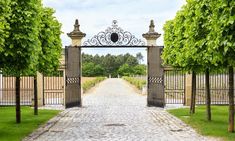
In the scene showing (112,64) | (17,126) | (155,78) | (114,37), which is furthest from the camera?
(112,64)

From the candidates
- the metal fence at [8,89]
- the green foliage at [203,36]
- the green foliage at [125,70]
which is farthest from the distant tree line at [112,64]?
the green foliage at [203,36]

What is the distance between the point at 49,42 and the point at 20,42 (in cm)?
519

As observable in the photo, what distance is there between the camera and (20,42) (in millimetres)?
13883

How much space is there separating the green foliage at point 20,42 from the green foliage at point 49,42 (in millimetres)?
3565

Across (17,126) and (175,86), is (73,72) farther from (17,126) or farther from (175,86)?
(17,126)

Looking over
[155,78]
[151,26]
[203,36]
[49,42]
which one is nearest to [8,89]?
[155,78]

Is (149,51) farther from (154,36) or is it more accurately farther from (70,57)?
(70,57)

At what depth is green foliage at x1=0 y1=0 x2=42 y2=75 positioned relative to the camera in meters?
13.9

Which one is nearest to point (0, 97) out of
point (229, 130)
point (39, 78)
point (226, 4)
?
point (39, 78)

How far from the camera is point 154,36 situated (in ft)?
90.8

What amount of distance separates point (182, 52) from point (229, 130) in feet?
16.1

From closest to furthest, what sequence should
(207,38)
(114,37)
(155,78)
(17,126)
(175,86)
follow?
(207,38)
(17,126)
(114,37)
(155,78)
(175,86)

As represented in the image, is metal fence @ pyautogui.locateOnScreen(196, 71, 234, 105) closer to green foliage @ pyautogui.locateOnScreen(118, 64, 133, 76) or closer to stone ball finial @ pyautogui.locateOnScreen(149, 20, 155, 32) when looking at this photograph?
stone ball finial @ pyautogui.locateOnScreen(149, 20, 155, 32)

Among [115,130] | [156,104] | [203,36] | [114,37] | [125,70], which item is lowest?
[115,130]
